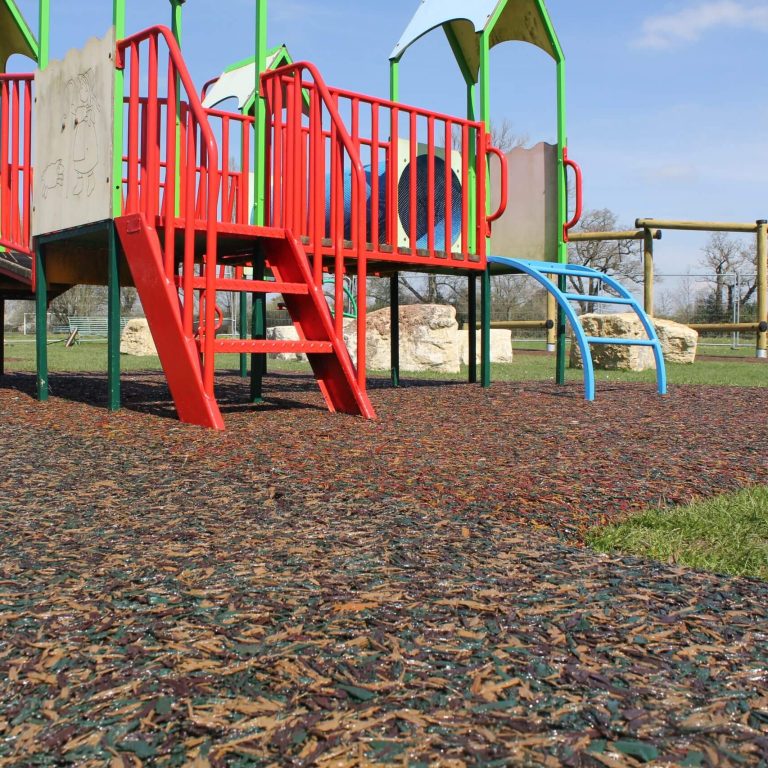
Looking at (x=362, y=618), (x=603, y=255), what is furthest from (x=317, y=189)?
(x=603, y=255)

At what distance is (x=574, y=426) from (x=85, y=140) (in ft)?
11.9

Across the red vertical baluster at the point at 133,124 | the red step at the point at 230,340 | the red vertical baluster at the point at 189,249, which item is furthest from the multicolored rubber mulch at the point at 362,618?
the red vertical baluster at the point at 133,124

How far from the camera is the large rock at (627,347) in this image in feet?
41.1

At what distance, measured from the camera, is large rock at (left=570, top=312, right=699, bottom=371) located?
41.1 ft

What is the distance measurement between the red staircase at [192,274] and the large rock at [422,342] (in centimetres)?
613

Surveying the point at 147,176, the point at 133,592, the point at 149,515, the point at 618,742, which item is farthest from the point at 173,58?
the point at 618,742

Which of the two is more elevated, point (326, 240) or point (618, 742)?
point (326, 240)

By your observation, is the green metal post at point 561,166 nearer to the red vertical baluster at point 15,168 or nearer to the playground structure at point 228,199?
the playground structure at point 228,199

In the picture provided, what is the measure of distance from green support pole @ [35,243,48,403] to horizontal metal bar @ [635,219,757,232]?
12.3 metres

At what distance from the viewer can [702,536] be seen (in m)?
2.55

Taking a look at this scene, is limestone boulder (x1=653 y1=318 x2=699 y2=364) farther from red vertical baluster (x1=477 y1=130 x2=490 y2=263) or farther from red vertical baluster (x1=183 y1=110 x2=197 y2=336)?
red vertical baluster (x1=183 y1=110 x2=197 y2=336)

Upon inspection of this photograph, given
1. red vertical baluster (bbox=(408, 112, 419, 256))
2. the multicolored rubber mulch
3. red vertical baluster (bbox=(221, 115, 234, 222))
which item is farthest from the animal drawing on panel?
the multicolored rubber mulch

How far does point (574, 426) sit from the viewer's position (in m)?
4.88

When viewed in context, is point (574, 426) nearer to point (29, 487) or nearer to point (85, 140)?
point (29, 487)
